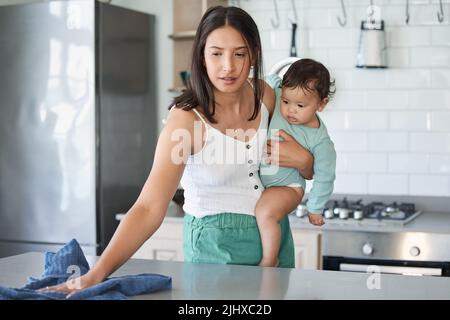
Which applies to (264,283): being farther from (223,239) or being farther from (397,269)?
(397,269)

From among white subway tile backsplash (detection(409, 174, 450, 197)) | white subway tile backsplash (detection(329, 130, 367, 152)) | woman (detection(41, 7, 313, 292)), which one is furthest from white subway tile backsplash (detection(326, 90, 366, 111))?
woman (detection(41, 7, 313, 292))

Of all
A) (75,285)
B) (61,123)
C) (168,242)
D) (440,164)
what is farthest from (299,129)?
(61,123)

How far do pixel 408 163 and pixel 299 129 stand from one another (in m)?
1.75

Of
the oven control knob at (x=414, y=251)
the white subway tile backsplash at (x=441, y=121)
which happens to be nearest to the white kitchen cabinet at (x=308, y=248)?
the oven control knob at (x=414, y=251)

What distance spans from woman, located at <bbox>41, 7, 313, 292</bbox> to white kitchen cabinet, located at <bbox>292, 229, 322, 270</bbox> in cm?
115

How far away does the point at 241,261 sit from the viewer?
7.07ft

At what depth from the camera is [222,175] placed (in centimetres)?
A: 212

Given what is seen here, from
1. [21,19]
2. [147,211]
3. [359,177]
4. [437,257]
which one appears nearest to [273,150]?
[147,211]

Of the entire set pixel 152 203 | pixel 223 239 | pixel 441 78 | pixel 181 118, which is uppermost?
pixel 441 78

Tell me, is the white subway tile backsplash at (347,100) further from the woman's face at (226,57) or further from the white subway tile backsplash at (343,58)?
the woman's face at (226,57)

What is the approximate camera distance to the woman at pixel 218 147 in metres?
1.98

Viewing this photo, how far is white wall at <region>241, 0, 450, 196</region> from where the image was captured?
389 cm
